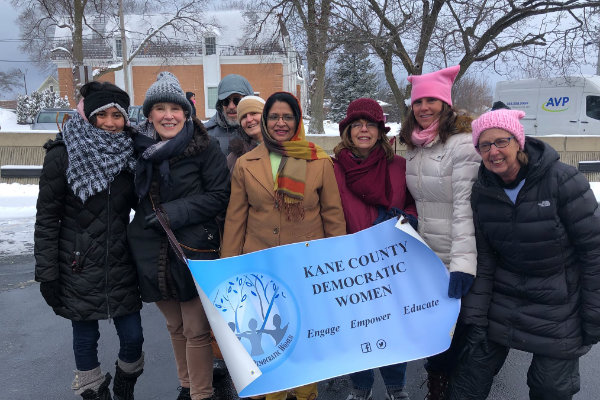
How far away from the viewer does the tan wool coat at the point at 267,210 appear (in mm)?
2875

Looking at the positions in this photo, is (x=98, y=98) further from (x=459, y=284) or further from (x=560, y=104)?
(x=560, y=104)

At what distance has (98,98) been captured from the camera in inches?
110

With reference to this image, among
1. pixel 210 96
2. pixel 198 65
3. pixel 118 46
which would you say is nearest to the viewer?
pixel 118 46

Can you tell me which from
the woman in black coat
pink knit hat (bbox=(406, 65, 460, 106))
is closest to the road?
the woman in black coat

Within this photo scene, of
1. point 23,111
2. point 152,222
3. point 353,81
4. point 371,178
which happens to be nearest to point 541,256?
point 371,178

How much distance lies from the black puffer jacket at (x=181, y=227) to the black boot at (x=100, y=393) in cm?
71

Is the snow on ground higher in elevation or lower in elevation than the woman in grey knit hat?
lower

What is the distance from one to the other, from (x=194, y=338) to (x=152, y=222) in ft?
2.83

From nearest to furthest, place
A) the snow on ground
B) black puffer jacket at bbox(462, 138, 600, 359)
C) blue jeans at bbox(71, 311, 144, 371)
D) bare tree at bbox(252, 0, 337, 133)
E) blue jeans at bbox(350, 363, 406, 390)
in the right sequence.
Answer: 1. black puffer jacket at bbox(462, 138, 600, 359)
2. blue jeans at bbox(71, 311, 144, 371)
3. blue jeans at bbox(350, 363, 406, 390)
4. the snow on ground
5. bare tree at bbox(252, 0, 337, 133)

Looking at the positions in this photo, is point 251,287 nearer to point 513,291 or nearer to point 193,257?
point 193,257

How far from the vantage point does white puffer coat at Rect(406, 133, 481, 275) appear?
2.62 metres

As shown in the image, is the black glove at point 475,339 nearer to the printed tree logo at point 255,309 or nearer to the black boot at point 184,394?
the printed tree logo at point 255,309

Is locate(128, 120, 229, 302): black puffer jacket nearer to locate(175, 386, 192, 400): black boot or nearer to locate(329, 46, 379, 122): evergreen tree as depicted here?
locate(175, 386, 192, 400): black boot

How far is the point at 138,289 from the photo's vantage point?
3031 mm
